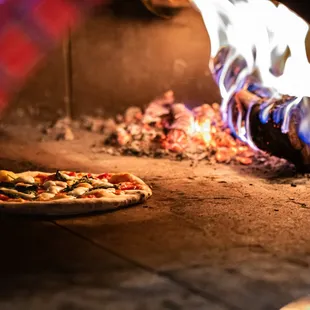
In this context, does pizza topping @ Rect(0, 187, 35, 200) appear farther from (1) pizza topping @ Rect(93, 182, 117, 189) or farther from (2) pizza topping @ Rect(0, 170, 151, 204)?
(1) pizza topping @ Rect(93, 182, 117, 189)

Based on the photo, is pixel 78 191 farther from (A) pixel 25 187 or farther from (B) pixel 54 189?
(A) pixel 25 187

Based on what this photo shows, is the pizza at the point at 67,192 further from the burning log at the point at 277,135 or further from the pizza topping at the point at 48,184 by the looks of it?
the burning log at the point at 277,135

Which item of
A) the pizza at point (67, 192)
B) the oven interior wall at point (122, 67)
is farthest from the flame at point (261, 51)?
the pizza at point (67, 192)

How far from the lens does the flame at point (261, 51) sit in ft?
18.0

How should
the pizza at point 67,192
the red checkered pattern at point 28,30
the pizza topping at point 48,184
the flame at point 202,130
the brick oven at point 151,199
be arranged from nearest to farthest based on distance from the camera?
the brick oven at point 151,199 → the pizza at point 67,192 → the pizza topping at point 48,184 → the flame at point 202,130 → the red checkered pattern at point 28,30

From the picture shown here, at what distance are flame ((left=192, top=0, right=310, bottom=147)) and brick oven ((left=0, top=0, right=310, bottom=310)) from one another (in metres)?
0.36

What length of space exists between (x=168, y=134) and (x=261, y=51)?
1279 mm

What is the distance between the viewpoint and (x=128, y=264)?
10.5ft

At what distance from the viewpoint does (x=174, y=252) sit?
337cm

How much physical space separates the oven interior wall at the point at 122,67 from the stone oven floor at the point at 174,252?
2.84m

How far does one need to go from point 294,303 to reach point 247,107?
292 cm

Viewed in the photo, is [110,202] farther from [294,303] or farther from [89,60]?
[89,60]

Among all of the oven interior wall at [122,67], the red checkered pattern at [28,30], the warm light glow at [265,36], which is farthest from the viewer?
the oven interior wall at [122,67]

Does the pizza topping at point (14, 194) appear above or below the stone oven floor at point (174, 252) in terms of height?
above
